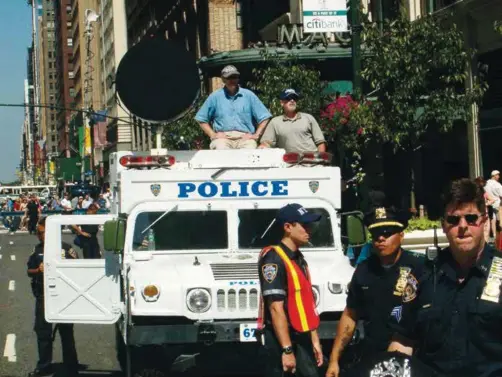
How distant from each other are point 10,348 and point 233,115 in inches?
198

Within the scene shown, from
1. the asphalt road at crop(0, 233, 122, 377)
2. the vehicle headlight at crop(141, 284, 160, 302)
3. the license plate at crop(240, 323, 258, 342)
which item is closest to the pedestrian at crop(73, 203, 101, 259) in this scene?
the asphalt road at crop(0, 233, 122, 377)

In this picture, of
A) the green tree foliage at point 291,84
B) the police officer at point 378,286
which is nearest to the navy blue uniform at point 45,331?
the police officer at point 378,286

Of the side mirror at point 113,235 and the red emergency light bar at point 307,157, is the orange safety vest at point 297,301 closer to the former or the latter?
the side mirror at point 113,235

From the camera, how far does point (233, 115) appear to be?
40.0 ft

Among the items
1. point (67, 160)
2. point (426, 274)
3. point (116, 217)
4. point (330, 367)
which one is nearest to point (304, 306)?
point (330, 367)

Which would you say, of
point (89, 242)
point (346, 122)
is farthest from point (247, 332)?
point (89, 242)

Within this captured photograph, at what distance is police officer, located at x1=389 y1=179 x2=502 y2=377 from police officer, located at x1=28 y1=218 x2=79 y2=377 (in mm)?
7726

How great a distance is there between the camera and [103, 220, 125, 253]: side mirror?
424 inches

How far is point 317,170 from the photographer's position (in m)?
11.3

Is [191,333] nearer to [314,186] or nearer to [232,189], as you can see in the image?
[232,189]

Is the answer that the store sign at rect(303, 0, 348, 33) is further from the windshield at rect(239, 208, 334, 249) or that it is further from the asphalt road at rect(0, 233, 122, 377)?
the windshield at rect(239, 208, 334, 249)

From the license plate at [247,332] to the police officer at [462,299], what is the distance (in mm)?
4840

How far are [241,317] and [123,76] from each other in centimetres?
394

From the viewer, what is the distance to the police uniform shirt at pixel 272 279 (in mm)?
7402
